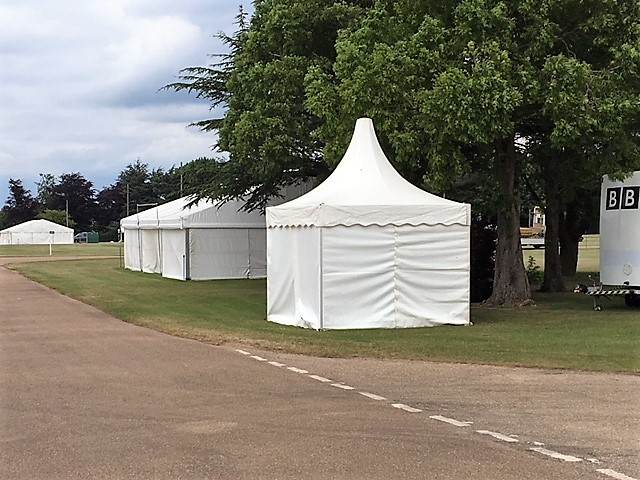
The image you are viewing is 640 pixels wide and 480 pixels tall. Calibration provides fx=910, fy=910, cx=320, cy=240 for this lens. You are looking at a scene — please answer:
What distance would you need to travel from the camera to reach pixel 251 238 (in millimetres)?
35812

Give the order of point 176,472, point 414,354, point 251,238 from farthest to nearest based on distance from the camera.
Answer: point 251,238
point 414,354
point 176,472

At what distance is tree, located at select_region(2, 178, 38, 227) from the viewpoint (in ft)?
452

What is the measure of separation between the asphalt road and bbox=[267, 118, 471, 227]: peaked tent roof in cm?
411

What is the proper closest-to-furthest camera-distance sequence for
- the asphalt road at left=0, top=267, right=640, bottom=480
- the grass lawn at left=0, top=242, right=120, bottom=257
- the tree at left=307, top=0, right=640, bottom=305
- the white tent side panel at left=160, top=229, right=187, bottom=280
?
the asphalt road at left=0, top=267, right=640, bottom=480
the tree at left=307, top=0, right=640, bottom=305
the white tent side panel at left=160, top=229, right=187, bottom=280
the grass lawn at left=0, top=242, right=120, bottom=257

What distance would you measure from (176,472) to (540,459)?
291cm

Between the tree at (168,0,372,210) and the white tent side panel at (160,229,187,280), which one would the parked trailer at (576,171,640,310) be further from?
the white tent side panel at (160,229,187,280)

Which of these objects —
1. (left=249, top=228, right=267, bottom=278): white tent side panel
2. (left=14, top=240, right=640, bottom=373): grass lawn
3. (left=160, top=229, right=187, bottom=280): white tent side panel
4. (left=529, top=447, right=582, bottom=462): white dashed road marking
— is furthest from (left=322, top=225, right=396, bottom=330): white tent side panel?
(left=249, top=228, right=267, bottom=278): white tent side panel

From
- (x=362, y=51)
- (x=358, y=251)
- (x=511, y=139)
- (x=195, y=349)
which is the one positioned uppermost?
(x=362, y=51)

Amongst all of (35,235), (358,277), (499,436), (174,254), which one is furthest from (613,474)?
(35,235)

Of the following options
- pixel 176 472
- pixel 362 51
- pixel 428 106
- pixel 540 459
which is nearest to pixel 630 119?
pixel 428 106

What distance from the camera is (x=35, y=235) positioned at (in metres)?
115

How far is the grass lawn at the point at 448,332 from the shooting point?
13.6 metres

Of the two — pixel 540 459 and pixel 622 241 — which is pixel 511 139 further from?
pixel 540 459

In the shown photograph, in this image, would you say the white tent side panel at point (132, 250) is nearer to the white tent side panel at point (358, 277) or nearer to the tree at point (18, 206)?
the white tent side panel at point (358, 277)
